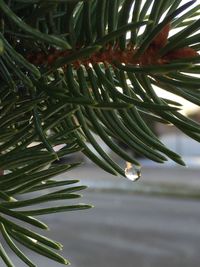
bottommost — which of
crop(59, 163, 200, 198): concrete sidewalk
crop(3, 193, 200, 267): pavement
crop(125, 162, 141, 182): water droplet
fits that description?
crop(125, 162, 141, 182): water droplet

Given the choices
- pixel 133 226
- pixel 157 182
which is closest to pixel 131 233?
pixel 133 226

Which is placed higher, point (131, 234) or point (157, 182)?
point (157, 182)

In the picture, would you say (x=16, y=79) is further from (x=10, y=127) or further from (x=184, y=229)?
(x=184, y=229)

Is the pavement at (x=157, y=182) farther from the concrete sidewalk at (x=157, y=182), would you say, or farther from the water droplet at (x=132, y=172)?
the water droplet at (x=132, y=172)

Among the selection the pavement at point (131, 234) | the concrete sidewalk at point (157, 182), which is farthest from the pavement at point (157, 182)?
the pavement at point (131, 234)

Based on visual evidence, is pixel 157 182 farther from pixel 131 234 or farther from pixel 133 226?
pixel 131 234

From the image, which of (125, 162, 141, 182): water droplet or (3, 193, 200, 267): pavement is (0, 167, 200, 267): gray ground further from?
(125, 162, 141, 182): water droplet

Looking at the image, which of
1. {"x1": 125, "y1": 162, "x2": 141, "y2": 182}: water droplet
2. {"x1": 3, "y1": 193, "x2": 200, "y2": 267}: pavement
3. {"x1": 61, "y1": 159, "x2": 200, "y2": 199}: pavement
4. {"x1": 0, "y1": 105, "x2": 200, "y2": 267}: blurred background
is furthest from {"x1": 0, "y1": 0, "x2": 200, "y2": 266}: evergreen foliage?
{"x1": 61, "y1": 159, "x2": 200, "y2": 199}: pavement
